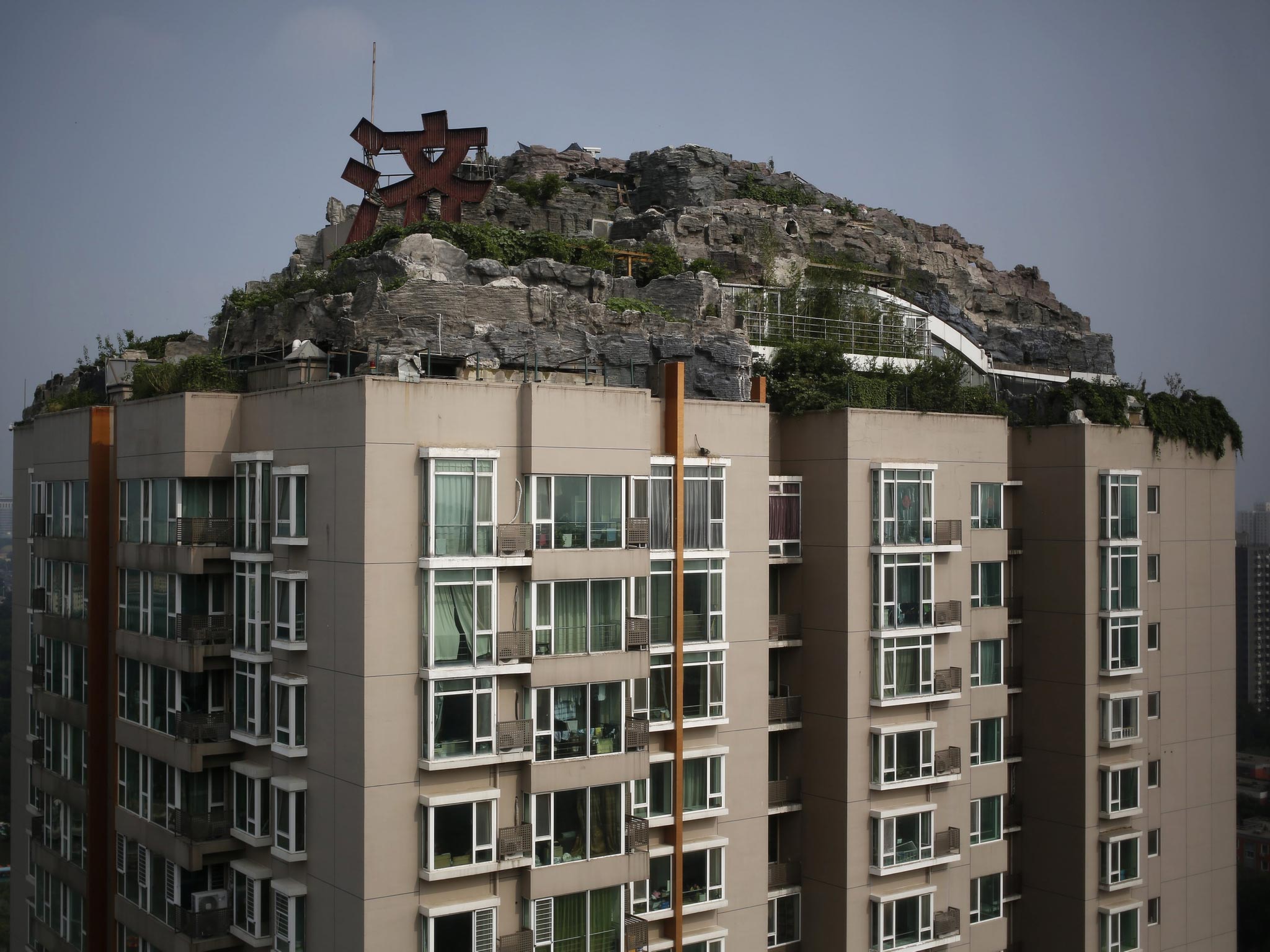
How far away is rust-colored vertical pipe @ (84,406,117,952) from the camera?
27641 millimetres

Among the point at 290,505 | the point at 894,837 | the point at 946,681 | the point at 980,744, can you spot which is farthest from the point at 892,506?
the point at 290,505

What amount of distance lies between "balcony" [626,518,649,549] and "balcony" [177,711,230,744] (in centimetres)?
904

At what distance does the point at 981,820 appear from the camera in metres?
30.8

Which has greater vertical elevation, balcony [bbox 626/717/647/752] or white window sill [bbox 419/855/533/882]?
balcony [bbox 626/717/647/752]

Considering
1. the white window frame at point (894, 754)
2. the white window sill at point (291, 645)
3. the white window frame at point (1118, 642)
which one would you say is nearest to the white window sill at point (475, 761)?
the white window sill at point (291, 645)

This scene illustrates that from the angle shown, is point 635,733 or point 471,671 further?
point 635,733

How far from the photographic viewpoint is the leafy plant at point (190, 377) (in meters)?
26.0

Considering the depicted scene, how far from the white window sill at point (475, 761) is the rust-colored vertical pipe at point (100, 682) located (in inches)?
426

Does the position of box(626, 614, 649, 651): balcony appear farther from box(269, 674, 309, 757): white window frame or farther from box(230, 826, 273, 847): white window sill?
box(230, 826, 273, 847): white window sill

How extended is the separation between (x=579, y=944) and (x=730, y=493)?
31.2 ft

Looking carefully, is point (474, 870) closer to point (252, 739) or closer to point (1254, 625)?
point (252, 739)

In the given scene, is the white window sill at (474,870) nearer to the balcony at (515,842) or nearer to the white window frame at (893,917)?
the balcony at (515,842)

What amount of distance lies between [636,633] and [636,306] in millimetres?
9315

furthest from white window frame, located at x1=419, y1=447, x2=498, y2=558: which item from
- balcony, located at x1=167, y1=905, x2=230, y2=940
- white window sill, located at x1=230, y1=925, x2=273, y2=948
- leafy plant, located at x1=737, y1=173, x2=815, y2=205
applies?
leafy plant, located at x1=737, y1=173, x2=815, y2=205
